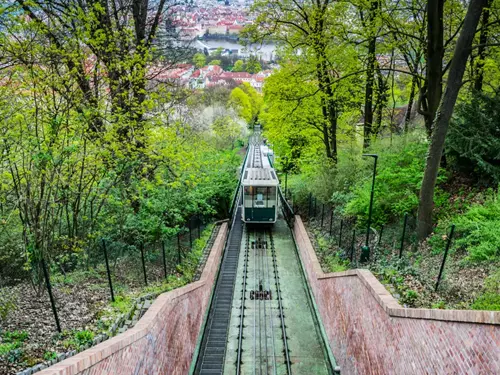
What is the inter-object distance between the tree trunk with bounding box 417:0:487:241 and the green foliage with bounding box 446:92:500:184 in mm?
1853

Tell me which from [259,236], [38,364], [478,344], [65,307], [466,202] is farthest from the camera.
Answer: [259,236]

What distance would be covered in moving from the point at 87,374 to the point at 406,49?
1606 centimetres

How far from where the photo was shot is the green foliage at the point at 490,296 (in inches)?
232

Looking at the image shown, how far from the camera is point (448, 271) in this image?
26.8 feet

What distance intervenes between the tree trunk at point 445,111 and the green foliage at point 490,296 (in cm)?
332

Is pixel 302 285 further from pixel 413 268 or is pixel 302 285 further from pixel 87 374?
pixel 87 374

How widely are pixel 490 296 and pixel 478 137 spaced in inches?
232

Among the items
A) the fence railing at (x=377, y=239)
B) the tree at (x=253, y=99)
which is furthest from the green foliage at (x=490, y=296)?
the tree at (x=253, y=99)

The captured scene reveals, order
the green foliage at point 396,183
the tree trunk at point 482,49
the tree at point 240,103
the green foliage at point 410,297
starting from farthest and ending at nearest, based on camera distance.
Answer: the tree at point 240,103 < the tree trunk at point 482,49 < the green foliage at point 396,183 < the green foliage at point 410,297

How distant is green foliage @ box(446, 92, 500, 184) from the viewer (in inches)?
401

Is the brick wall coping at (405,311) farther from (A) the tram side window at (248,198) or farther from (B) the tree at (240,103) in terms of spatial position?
(B) the tree at (240,103)

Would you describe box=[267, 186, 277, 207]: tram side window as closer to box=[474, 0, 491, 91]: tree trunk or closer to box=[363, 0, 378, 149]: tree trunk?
box=[363, 0, 378, 149]: tree trunk

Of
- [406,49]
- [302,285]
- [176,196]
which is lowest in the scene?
[302,285]

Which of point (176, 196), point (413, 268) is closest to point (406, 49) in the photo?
point (413, 268)
